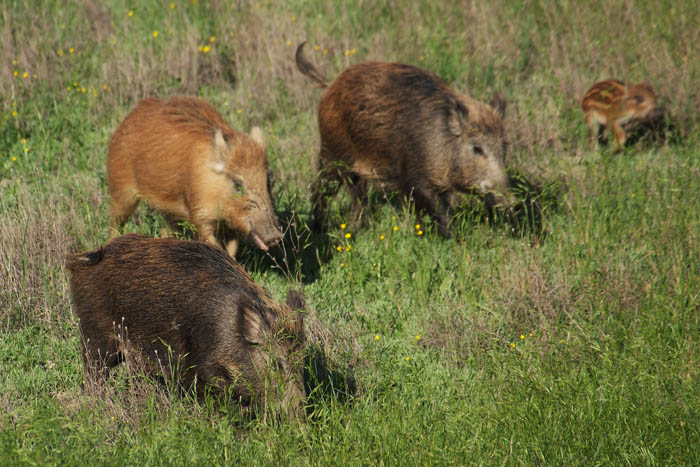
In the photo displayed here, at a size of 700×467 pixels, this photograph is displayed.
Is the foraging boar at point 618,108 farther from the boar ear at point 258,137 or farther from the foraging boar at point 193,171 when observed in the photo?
the foraging boar at point 193,171

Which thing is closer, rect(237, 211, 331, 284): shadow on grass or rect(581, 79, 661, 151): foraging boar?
rect(237, 211, 331, 284): shadow on grass

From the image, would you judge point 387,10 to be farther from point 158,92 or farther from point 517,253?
point 517,253

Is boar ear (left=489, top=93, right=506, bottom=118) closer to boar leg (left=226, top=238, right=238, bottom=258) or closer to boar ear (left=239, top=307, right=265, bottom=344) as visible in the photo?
boar leg (left=226, top=238, right=238, bottom=258)

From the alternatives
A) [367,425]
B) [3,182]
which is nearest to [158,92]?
[3,182]

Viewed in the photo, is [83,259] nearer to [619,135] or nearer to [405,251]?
[405,251]

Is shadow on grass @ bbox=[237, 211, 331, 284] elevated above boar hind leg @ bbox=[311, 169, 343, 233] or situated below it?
below

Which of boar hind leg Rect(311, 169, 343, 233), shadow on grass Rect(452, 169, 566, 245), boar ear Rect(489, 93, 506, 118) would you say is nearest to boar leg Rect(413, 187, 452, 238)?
shadow on grass Rect(452, 169, 566, 245)

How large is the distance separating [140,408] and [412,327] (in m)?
2.11

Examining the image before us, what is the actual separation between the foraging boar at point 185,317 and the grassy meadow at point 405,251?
0.65ft

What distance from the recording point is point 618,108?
831 cm

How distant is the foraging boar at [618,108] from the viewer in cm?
839

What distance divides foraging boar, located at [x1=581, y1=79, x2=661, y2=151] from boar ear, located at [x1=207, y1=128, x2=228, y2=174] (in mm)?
4301

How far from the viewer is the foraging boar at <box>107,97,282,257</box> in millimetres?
6059

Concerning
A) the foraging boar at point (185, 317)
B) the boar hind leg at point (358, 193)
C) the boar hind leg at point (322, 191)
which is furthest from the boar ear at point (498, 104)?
the foraging boar at point (185, 317)
